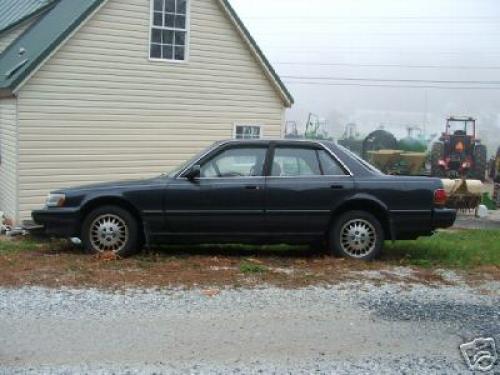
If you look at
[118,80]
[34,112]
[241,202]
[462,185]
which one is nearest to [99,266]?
[241,202]

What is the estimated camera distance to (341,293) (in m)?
6.83

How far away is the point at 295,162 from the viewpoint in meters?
8.81

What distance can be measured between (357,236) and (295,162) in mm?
1279

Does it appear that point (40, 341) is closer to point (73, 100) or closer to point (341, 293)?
point (341, 293)

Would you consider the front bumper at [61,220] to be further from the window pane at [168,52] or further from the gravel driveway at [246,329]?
the window pane at [168,52]

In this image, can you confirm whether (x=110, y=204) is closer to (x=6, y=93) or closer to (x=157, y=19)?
(x=6, y=93)

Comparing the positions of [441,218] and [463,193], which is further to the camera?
[463,193]

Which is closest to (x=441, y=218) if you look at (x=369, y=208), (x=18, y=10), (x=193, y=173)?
(x=369, y=208)

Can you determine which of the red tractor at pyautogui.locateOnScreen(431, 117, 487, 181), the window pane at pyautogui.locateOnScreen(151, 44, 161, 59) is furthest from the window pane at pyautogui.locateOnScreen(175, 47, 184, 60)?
the red tractor at pyautogui.locateOnScreen(431, 117, 487, 181)

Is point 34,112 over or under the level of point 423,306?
over

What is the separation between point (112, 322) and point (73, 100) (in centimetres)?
871

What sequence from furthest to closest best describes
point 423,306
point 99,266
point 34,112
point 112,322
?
point 34,112, point 99,266, point 423,306, point 112,322

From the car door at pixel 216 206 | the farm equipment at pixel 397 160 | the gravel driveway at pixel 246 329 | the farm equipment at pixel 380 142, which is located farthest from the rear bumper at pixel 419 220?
the farm equipment at pixel 380 142

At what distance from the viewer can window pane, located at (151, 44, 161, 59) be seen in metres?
14.5
